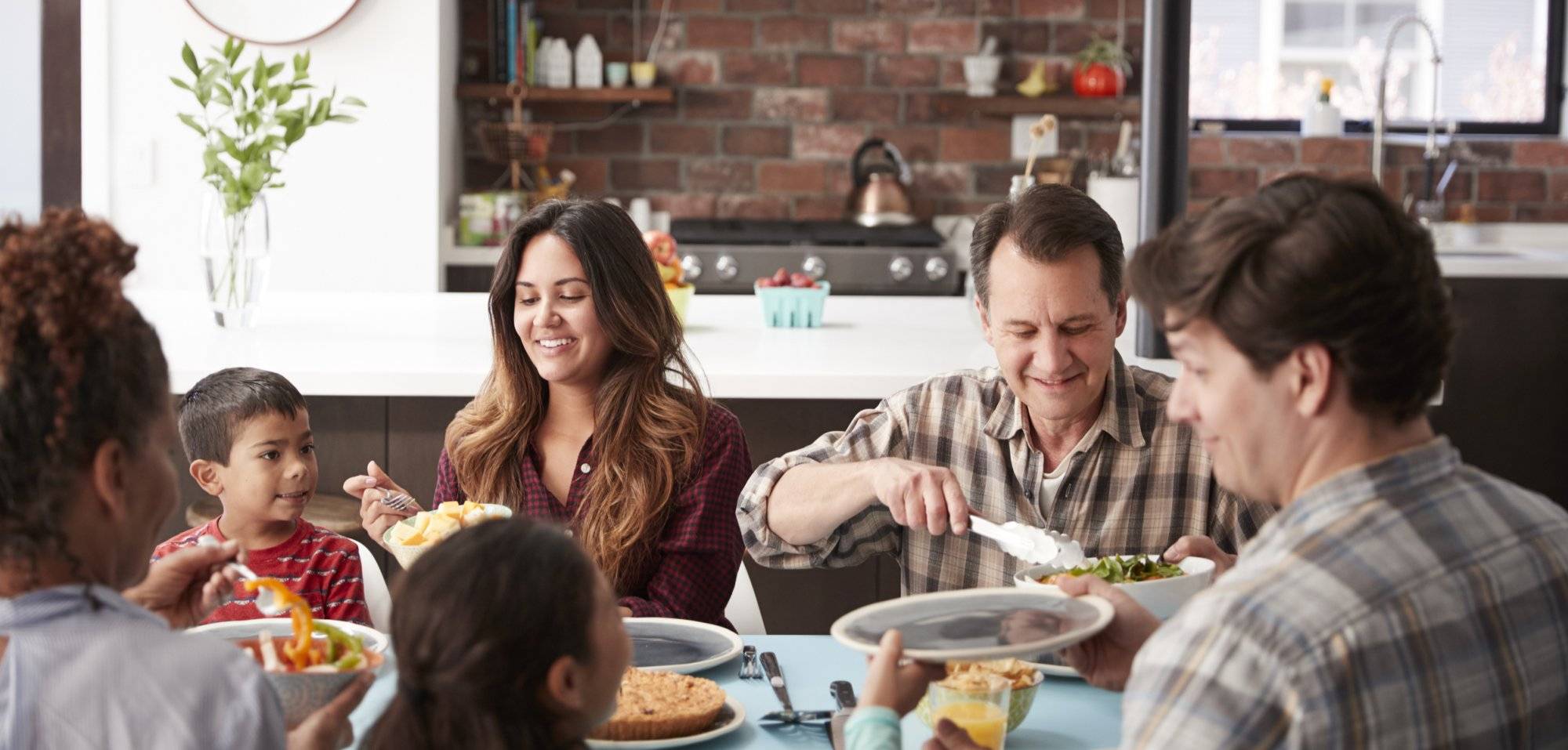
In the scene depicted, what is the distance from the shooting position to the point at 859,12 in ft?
18.5

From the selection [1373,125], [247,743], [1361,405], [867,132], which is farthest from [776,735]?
[1373,125]

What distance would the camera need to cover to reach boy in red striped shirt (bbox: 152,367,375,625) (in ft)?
6.54

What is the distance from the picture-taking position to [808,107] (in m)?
5.70

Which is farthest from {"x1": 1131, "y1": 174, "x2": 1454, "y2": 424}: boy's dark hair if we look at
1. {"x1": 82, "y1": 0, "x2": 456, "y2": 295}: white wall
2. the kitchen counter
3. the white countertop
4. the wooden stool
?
{"x1": 82, "y1": 0, "x2": 456, "y2": 295}: white wall

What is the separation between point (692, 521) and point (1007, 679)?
2.41ft

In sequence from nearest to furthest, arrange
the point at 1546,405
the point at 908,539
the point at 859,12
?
the point at 908,539
the point at 1546,405
the point at 859,12

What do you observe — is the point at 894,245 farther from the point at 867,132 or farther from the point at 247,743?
the point at 247,743

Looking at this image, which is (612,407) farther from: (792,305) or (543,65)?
(543,65)

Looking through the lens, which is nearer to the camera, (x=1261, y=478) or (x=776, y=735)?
(x=1261, y=478)

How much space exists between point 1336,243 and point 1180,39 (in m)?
1.88

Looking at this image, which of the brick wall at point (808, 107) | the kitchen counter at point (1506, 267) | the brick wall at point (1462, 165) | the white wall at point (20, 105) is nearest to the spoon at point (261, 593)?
the white wall at point (20, 105)

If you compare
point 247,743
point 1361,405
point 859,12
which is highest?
point 859,12

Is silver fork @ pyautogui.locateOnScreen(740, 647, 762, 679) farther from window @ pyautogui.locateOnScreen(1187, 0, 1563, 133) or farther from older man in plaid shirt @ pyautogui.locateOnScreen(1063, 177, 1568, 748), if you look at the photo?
window @ pyautogui.locateOnScreen(1187, 0, 1563, 133)

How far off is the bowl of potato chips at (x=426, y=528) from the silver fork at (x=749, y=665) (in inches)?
12.1
